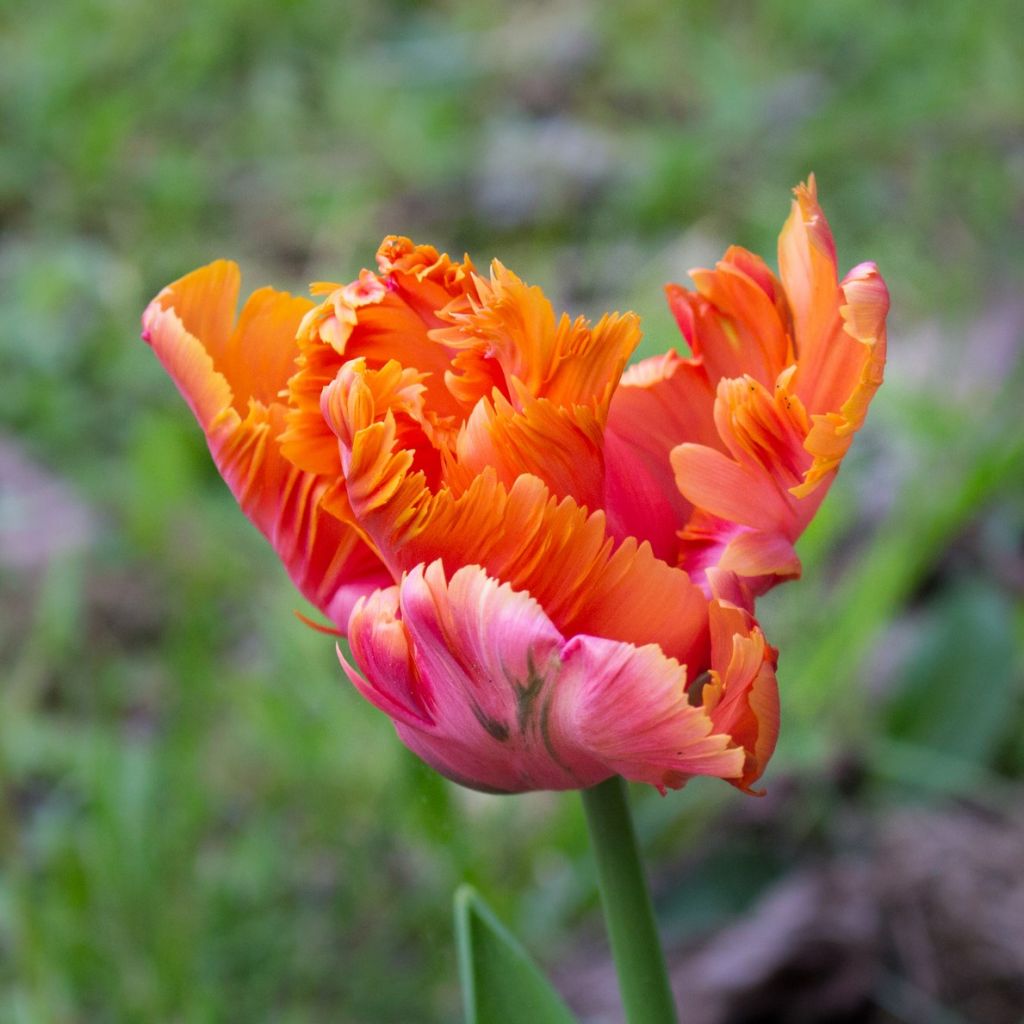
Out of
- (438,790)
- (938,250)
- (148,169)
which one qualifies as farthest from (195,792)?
(148,169)

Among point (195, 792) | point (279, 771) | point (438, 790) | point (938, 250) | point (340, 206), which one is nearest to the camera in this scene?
point (438, 790)

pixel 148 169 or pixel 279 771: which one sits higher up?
pixel 148 169

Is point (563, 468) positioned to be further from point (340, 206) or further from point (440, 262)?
point (340, 206)

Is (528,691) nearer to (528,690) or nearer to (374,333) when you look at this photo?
(528,690)

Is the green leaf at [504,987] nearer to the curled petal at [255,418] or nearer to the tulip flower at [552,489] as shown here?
the tulip flower at [552,489]

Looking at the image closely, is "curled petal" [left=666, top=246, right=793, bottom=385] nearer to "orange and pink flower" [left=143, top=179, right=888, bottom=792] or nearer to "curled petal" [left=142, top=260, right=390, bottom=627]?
"orange and pink flower" [left=143, top=179, right=888, bottom=792]

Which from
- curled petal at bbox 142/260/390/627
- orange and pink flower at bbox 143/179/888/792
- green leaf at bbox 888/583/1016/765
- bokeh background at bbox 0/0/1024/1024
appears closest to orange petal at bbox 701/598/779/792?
orange and pink flower at bbox 143/179/888/792

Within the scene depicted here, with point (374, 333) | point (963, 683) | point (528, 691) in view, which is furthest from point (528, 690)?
point (963, 683)

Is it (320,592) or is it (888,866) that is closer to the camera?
(320,592)
